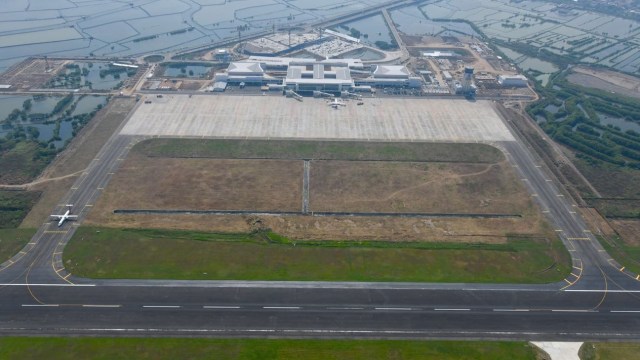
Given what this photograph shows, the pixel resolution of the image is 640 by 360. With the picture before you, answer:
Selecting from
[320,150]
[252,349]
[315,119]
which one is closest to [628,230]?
[320,150]

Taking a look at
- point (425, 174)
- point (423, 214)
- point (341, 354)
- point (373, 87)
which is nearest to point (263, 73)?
point (373, 87)

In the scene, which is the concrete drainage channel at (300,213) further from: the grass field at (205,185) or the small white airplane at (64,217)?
the small white airplane at (64,217)

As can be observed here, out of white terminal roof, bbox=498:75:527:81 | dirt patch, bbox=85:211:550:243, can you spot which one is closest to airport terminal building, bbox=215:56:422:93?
white terminal roof, bbox=498:75:527:81

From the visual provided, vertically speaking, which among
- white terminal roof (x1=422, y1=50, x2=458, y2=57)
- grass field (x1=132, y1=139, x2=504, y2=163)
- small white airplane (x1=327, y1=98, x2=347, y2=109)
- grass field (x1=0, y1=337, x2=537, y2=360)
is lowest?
grass field (x1=0, y1=337, x2=537, y2=360)

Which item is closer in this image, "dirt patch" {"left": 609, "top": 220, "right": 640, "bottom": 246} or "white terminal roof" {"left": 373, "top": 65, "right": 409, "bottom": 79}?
"dirt patch" {"left": 609, "top": 220, "right": 640, "bottom": 246}

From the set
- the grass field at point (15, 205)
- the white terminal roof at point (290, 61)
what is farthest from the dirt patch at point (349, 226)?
the white terminal roof at point (290, 61)

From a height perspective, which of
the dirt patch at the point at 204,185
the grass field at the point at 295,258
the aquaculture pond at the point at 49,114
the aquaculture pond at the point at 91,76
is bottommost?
the grass field at the point at 295,258

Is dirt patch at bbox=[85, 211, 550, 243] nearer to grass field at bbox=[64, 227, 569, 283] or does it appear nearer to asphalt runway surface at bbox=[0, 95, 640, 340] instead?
grass field at bbox=[64, 227, 569, 283]
